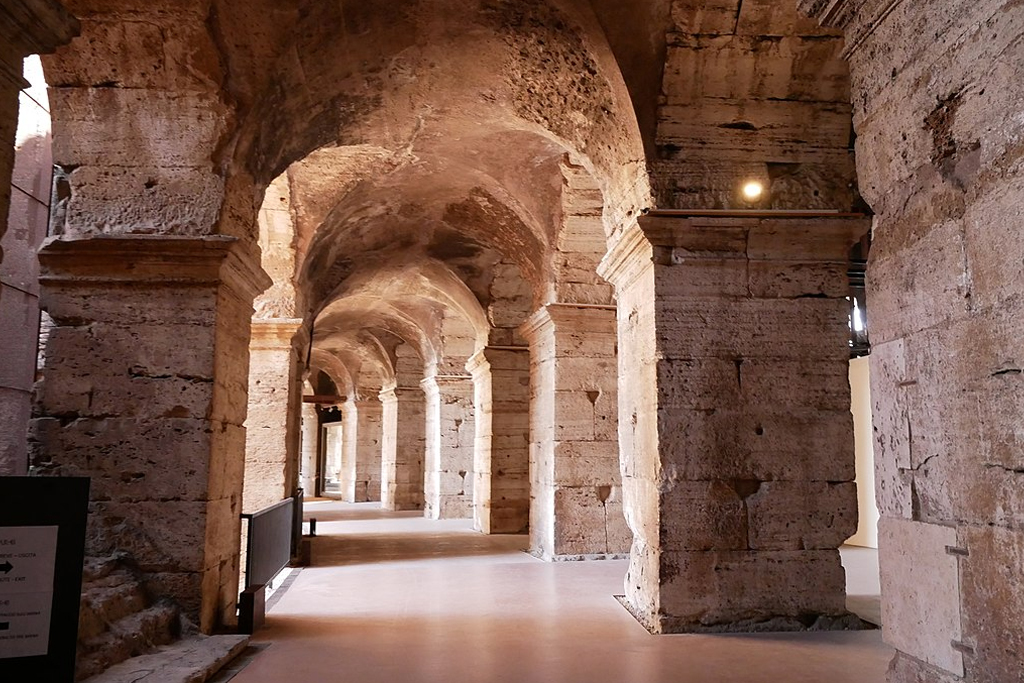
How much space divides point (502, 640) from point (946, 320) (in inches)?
142

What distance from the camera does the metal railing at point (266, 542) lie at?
18.7 ft

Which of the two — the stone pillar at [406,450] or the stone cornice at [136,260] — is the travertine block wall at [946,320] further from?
the stone pillar at [406,450]

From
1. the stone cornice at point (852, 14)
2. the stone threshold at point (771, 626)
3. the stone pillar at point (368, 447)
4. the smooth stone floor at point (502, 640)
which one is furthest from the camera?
the stone pillar at point (368, 447)

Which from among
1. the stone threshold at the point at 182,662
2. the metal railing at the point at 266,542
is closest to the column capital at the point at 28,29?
the stone threshold at the point at 182,662

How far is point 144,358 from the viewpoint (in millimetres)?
5211

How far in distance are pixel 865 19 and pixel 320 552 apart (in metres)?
9.06

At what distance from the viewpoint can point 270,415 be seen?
955 cm

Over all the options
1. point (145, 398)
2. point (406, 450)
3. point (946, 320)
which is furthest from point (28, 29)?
point (406, 450)

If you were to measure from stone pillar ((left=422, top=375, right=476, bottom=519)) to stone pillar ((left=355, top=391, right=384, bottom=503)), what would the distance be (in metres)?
8.09

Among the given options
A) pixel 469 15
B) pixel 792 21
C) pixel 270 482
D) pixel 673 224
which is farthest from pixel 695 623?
pixel 270 482

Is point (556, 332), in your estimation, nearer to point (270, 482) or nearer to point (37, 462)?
point (270, 482)

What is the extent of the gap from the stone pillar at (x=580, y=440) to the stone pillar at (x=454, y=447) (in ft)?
19.8

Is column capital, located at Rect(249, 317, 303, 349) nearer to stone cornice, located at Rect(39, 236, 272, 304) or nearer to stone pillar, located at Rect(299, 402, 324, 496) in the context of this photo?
stone cornice, located at Rect(39, 236, 272, 304)

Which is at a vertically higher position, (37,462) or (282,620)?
(37,462)
